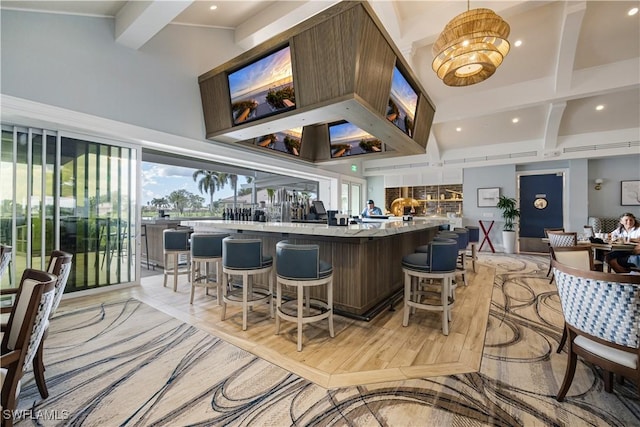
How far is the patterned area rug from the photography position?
161 cm

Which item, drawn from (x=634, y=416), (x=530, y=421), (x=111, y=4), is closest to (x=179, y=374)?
(x=530, y=421)

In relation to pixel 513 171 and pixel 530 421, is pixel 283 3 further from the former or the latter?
pixel 513 171

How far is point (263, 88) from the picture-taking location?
3775 millimetres

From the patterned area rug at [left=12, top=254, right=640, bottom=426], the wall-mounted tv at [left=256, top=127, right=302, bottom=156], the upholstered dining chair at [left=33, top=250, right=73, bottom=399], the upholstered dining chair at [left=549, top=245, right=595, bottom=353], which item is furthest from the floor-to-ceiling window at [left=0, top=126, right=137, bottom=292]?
the upholstered dining chair at [left=549, top=245, right=595, bottom=353]

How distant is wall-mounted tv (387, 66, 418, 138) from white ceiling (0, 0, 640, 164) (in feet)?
4.43

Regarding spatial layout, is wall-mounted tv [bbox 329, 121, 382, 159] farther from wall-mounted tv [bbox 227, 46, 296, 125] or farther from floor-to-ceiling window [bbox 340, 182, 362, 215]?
floor-to-ceiling window [bbox 340, 182, 362, 215]

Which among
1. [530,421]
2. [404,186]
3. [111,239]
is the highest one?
[404,186]

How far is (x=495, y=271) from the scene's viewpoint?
18.4 ft

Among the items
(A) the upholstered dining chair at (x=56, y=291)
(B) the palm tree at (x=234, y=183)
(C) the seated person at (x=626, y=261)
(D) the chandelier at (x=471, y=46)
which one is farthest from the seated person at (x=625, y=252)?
(B) the palm tree at (x=234, y=183)

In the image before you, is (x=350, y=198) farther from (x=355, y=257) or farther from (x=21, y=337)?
(x=21, y=337)

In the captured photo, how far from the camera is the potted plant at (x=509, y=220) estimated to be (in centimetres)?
798

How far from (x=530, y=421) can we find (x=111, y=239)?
532 cm

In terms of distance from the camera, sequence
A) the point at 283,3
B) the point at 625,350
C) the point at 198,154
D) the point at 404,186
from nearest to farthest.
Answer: the point at 625,350, the point at 283,3, the point at 198,154, the point at 404,186

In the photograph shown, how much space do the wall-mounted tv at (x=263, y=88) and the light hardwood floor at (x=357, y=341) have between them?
270 cm
